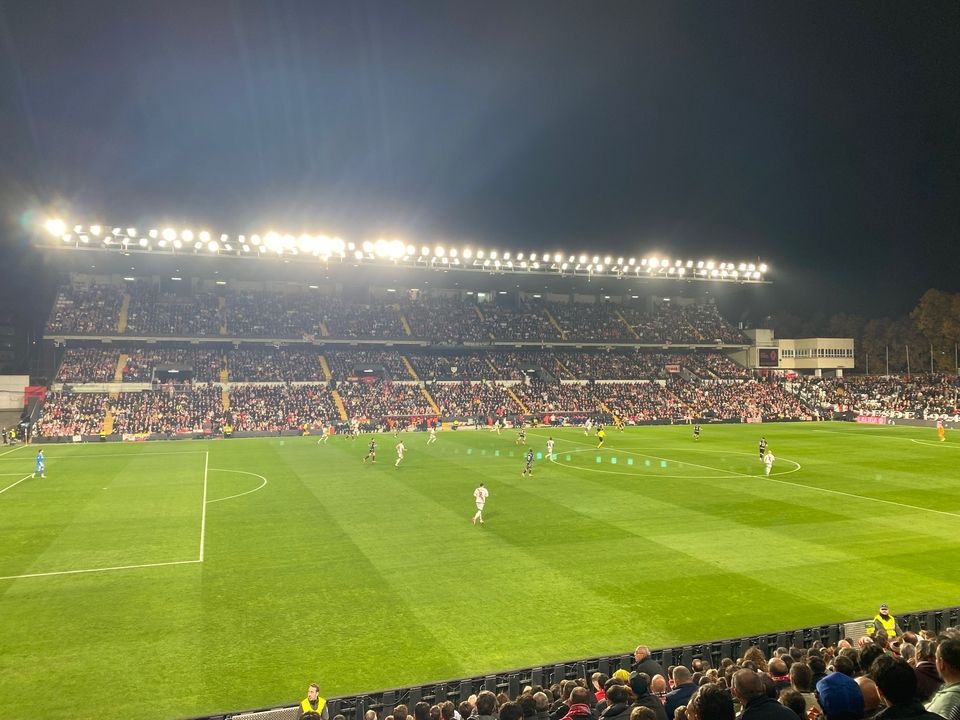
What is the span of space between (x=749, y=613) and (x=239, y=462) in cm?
3098

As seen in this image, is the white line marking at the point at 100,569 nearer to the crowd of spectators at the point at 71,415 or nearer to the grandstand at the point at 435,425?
the grandstand at the point at 435,425

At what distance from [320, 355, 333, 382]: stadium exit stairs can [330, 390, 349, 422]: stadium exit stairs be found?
10.5 ft

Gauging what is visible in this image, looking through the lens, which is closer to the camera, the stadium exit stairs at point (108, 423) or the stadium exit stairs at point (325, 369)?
the stadium exit stairs at point (108, 423)

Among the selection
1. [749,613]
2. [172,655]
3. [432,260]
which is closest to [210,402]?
[432,260]

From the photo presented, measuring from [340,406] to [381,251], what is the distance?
15512mm

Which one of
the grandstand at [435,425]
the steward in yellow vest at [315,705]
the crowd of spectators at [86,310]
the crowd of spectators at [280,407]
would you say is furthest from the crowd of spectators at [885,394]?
the crowd of spectators at [86,310]

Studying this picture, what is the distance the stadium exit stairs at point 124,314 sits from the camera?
6294 cm

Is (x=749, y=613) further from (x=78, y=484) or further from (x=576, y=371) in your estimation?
(x=576, y=371)

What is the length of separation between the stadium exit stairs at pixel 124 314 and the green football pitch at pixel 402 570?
33233 millimetres

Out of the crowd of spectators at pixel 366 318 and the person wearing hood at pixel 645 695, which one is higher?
the crowd of spectators at pixel 366 318

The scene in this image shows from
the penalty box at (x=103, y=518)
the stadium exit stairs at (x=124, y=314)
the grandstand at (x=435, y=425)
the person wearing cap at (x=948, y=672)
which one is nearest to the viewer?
the person wearing cap at (x=948, y=672)

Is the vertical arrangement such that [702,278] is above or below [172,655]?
above

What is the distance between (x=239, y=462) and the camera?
3753cm

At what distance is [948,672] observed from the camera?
171 inches
